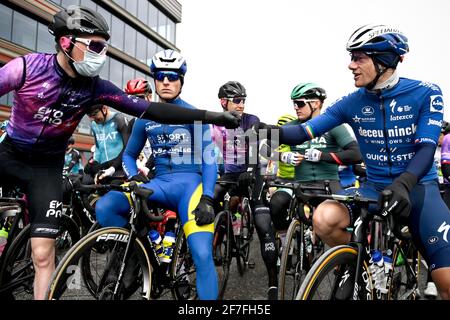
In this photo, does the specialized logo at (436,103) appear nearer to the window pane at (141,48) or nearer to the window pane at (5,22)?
the window pane at (5,22)

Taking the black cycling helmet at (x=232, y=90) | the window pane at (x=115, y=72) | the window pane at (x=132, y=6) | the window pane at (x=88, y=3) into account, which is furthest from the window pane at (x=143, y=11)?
the black cycling helmet at (x=232, y=90)

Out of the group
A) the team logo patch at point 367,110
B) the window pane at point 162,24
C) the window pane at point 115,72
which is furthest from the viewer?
the window pane at point 162,24

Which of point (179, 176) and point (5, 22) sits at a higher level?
point (5, 22)

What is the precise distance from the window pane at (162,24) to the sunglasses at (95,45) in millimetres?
38859

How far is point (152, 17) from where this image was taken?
37.2 meters

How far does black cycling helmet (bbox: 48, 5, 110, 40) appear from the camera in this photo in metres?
A: 2.76

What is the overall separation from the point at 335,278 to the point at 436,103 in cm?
161

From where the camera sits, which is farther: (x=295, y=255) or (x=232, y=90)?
(x=232, y=90)

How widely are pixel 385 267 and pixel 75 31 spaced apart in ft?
10.3

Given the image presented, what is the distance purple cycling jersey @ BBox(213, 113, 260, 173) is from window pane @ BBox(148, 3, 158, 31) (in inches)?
1397

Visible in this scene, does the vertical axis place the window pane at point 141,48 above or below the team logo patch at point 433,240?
above

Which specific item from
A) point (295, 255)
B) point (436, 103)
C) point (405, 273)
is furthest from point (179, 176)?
point (405, 273)

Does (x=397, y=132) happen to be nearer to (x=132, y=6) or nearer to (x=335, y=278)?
(x=335, y=278)

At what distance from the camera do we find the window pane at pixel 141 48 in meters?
35.4
